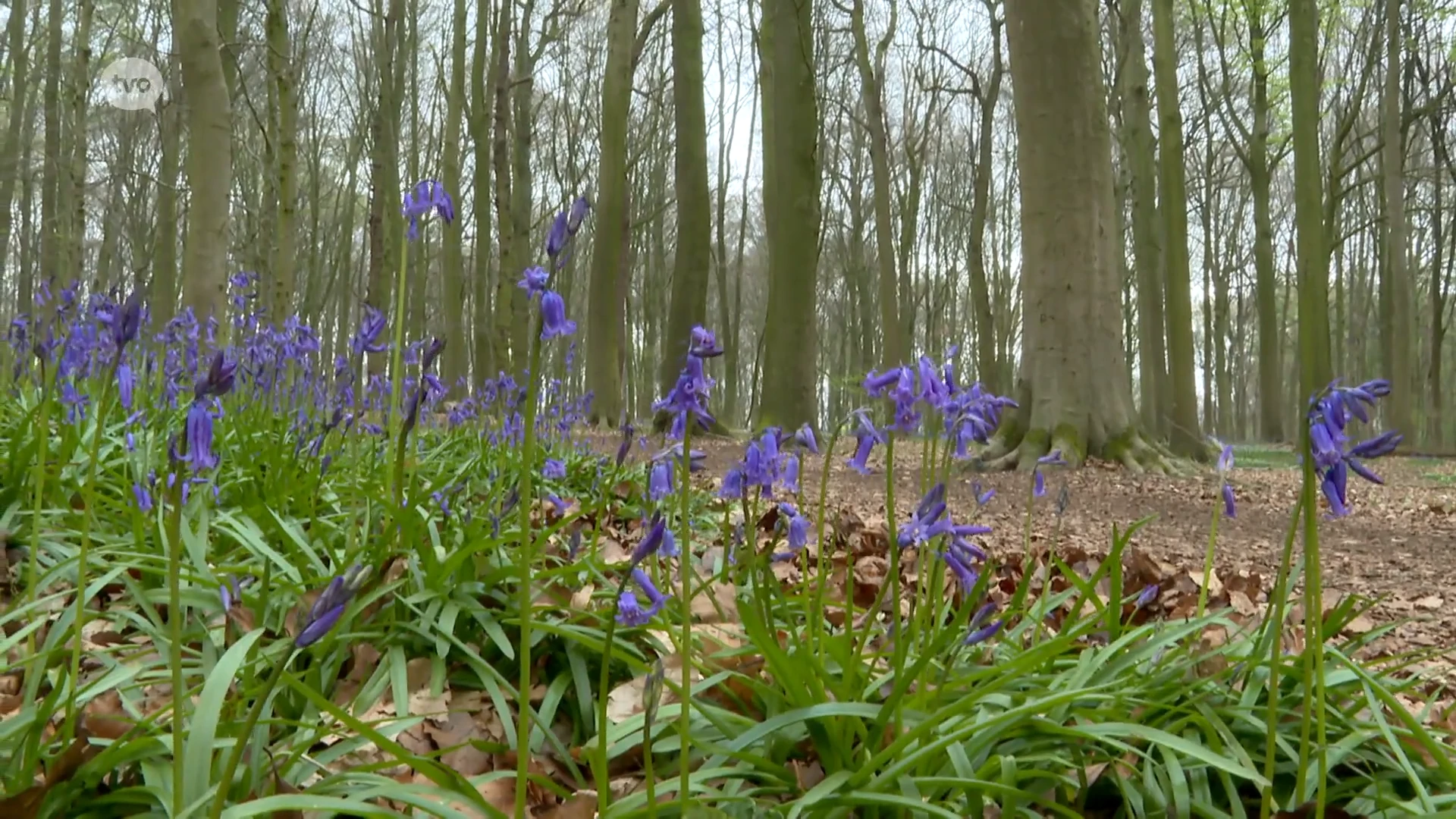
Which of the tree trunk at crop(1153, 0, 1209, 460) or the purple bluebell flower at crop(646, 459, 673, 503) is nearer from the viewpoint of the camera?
the purple bluebell flower at crop(646, 459, 673, 503)

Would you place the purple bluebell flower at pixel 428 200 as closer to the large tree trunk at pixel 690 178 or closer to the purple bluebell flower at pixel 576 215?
the purple bluebell flower at pixel 576 215

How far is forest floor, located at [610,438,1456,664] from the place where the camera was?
282 centimetres

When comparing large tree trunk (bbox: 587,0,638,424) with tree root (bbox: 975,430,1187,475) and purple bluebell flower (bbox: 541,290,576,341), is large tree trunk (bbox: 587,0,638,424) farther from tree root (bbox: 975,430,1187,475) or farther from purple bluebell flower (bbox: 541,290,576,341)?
purple bluebell flower (bbox: 541,290,576,341)

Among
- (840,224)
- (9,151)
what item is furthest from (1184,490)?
(840,224)

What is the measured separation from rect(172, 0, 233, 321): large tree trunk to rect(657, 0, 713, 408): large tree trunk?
4655 millimetres

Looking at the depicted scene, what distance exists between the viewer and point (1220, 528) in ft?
15.0

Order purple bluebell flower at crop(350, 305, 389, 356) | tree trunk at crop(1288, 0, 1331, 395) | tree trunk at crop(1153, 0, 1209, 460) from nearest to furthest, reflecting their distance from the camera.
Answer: purple bluebell flower at crop(350, 305, 389, 356) < tree trunk at crop(1288, 0, 1331, 395) < tree trunk at crop(1153, 0, 1209, 460)

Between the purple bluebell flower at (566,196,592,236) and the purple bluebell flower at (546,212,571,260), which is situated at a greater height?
the purple bluebell flower at (566,196,592,236)

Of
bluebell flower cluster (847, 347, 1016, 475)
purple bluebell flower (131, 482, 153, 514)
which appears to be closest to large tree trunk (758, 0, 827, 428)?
purple bluebell flower (131, 482, 153, 514)

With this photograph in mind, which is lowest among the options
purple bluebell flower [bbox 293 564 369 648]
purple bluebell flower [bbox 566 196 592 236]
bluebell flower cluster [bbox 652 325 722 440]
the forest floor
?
the forest floor

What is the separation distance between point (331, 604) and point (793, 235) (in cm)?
746

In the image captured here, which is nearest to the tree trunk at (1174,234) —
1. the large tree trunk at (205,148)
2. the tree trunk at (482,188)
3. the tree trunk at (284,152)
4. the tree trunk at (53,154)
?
the tree trunk at (284,152)

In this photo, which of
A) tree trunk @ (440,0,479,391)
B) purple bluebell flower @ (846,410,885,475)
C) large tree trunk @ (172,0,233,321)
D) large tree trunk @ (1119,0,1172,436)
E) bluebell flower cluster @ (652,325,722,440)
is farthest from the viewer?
tree trunk @ (440,0,479,391)

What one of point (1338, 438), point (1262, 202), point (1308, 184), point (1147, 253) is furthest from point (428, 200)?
point (1262, 202)
